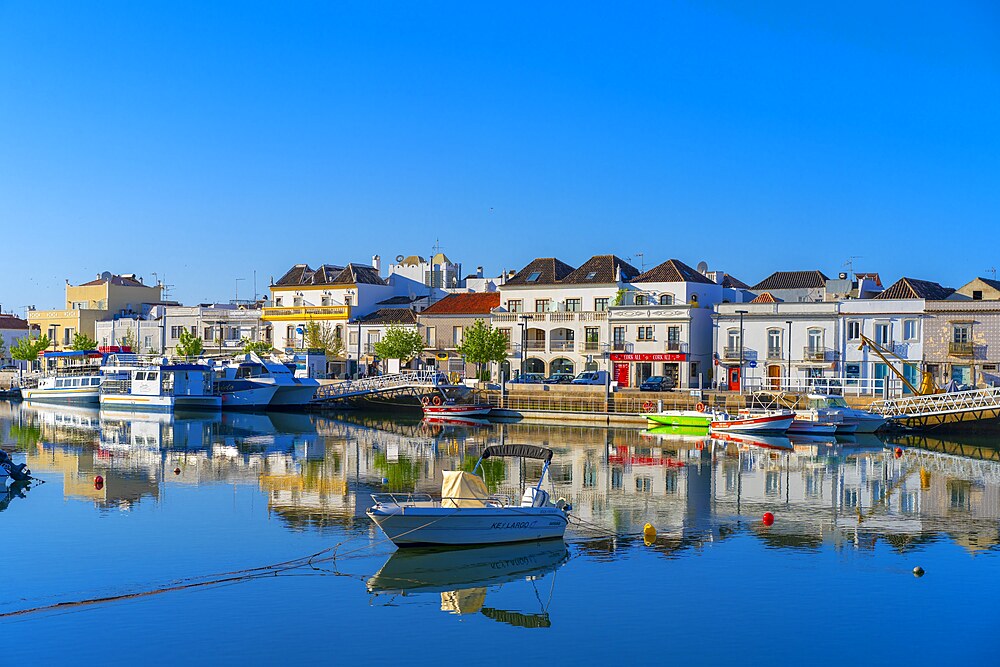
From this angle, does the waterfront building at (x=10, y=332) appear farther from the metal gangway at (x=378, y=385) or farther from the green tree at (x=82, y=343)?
the metal gangway at (x=378, y=385)

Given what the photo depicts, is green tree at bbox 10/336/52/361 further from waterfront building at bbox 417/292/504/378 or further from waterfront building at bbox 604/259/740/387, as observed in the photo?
waterfront building at bbox 604/259/740/387

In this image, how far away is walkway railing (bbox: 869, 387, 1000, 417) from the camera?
182 feet

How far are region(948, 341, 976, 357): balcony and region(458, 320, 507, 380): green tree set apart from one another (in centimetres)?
2990

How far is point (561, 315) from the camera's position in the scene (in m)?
79.3

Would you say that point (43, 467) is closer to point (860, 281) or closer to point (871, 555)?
point (871, 555)

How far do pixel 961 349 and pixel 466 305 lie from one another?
122ft

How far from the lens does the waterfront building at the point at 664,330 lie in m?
74.4

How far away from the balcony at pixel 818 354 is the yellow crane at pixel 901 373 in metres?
1.79

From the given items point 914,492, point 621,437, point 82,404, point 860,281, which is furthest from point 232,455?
point 860,281

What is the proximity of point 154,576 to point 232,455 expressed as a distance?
2389cm

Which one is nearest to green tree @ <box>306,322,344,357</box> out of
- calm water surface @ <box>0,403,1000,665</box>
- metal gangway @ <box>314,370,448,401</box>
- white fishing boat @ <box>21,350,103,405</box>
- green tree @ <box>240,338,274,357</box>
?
green tree @ <box>240,338,274,357</box>

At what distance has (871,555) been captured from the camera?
26.7 metres

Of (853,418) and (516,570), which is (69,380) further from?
(516,570)

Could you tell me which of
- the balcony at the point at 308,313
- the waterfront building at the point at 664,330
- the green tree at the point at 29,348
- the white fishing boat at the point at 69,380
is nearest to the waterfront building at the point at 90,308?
the green tree at the point at 29,348
